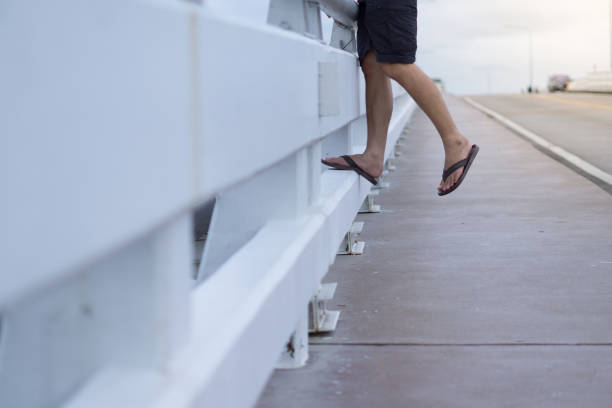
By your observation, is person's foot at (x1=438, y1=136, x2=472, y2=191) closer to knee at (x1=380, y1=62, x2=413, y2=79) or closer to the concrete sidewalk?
the concrete sidewalk

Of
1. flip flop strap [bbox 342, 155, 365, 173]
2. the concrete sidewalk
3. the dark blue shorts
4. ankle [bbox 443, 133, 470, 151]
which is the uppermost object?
the dark blue shorts

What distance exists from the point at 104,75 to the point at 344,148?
3646 mm

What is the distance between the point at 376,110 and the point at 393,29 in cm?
57

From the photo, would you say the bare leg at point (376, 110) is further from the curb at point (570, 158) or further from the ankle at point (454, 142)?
the curb at point (570, 158)

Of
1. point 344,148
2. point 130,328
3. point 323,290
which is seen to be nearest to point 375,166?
point 344,148

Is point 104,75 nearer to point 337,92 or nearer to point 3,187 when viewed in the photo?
point 3,187

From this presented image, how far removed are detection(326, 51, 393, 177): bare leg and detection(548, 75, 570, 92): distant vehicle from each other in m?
76.6

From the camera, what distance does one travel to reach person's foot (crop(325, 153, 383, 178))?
406 centimetres

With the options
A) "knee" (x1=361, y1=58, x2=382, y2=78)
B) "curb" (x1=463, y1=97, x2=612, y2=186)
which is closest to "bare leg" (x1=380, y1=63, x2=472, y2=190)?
"knee" (x1=361, y1=58, x2=382, y2=78)

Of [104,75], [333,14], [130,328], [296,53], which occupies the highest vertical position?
[333,14]

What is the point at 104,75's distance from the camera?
924 millimetres

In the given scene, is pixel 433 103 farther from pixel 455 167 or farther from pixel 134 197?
pixel 134 197

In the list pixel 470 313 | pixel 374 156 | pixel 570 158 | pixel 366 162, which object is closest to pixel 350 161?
pixel 366 162

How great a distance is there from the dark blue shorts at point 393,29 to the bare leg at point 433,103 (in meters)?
0.06
